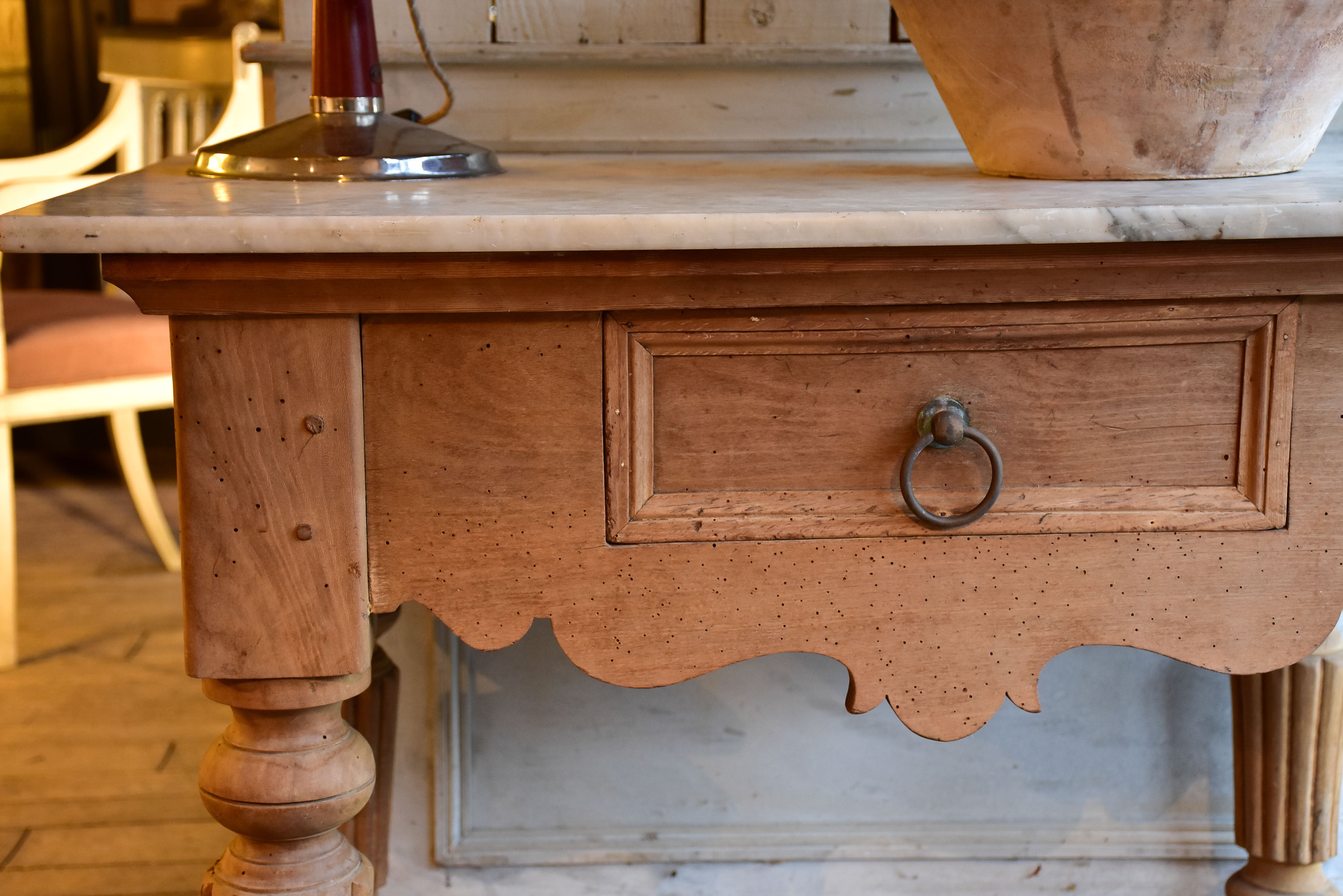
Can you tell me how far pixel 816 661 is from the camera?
3.32 feet

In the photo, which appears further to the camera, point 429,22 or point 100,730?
point 100,730

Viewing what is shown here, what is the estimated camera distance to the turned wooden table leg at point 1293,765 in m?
0.87

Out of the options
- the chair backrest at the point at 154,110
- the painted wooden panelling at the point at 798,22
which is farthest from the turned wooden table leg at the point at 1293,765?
the chair backrest at the point at 154,110

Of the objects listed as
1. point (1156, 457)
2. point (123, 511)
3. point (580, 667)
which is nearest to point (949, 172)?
point (1156, 457)

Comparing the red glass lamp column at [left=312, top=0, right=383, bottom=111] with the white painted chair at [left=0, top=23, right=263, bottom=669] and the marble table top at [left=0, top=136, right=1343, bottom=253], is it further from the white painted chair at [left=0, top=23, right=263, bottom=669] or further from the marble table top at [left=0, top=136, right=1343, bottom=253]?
the white painted chair at [left=0, top=23, right=263, bottom=669]

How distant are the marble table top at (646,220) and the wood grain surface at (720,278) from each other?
0.06ft

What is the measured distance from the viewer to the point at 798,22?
939mm

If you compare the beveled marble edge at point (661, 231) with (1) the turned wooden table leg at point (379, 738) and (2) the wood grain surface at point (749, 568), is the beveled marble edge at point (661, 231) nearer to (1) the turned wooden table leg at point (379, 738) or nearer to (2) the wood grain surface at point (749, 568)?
(2) the wood grain surface at point (749, 568)

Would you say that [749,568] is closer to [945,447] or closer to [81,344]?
[945,447]

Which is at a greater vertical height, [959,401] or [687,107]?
[687,107]

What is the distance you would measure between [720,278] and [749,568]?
143mm

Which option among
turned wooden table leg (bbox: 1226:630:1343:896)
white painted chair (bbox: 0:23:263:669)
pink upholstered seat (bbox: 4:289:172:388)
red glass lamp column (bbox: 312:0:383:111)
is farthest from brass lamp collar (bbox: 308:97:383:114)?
pink upholstered seat (bbox: 4:289:172:388)

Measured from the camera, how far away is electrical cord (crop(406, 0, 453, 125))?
764mm

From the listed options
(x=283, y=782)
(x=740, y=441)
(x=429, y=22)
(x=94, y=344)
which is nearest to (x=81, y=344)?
(x=94, y=344)
